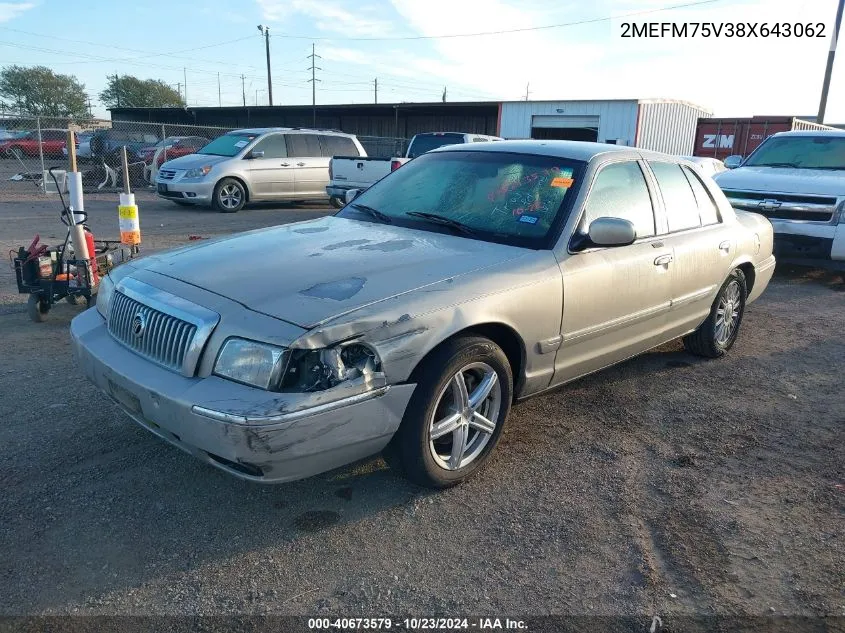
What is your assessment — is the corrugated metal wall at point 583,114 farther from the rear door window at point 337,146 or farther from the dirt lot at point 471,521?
the dirt lot at point 471,521

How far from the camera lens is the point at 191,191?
1396cm

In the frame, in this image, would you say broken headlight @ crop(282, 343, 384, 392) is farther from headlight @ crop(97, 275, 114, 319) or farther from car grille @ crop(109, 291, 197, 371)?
headlight @ crop(97, 275, 114, 319)

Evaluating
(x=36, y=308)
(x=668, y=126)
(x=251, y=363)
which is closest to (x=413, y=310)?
(x=251, y=363)

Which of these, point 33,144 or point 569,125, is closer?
point 569,125

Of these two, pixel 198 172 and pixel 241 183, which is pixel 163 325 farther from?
pixel 241 183

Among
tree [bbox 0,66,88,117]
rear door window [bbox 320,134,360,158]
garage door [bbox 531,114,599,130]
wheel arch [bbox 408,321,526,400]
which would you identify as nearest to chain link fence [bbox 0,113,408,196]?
rear door window [bbox 320,134,360,158]

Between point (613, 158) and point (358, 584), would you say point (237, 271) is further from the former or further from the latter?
point (613, 158)

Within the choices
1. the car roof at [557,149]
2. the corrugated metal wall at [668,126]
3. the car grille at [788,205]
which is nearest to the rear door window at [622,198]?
the car roof at [557,149]

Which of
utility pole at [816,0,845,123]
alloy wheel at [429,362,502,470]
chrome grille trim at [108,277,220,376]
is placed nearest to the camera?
chrome grille trim at [108,277,220,376]

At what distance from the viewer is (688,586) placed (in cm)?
269

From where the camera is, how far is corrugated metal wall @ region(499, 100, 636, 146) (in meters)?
24.0

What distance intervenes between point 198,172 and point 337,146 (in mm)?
3460

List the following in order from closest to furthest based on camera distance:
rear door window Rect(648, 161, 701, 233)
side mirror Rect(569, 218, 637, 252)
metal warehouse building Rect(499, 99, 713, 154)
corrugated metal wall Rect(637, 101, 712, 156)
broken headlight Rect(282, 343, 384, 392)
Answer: broken headlight Rect(282, 343, 384, 392)
side mirror Rect(569, 218, 637, 252)
rear door window Rect(648, 161, 701, 233)
metal warehouse building Rect(499, 99, 713, 154)
corrugated metal wall Rect(637, 101, 712, 156)

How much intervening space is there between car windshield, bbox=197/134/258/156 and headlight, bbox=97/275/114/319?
38.1 ft
